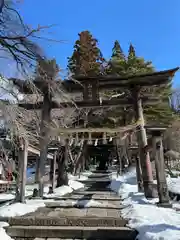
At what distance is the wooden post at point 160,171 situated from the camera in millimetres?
5746

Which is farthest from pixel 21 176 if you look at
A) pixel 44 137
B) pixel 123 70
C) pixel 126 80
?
pixel 123 70

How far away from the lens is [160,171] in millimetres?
6000

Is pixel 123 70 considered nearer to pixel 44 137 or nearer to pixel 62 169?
pixel 62 169

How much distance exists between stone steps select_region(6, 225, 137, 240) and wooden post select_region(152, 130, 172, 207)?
88.4 inches

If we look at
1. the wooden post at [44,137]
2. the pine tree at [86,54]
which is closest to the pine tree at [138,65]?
the pine tree at [86,54]

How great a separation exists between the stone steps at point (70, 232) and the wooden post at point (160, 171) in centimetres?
225

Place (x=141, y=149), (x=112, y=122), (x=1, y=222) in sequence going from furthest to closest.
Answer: (x=112, y=122) → (x=141, y=149) → (x=1, y=222)

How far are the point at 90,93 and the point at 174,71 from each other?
3.50 m

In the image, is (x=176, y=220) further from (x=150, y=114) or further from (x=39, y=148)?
(x=150, y=114)

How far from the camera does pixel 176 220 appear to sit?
4023mm

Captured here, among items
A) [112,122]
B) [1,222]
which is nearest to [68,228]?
[1,222]

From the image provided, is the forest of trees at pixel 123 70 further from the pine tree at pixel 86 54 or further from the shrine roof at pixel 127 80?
the shrine roof at pixel 127 80

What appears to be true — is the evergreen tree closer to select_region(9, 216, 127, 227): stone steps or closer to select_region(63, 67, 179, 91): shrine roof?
select_region(63, 67, 179, 91): shrine roof

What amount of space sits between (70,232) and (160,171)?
3284 millimetres
